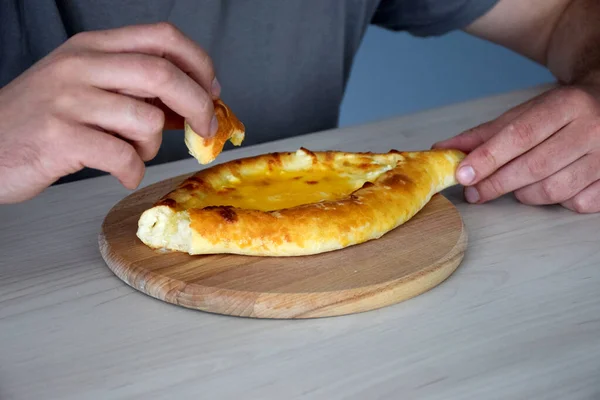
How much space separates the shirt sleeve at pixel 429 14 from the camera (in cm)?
218

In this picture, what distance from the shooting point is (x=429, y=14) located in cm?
226

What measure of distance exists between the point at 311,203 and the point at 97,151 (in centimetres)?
34

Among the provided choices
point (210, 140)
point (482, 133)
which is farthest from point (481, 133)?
point (210, 140)

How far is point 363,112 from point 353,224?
3.52m

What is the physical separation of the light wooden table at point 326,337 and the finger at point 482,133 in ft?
0.72

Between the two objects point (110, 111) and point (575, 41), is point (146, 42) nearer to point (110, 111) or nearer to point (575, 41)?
point (110, 111)

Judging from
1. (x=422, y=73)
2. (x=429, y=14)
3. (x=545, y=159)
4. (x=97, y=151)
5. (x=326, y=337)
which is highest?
(x=429, y=14)

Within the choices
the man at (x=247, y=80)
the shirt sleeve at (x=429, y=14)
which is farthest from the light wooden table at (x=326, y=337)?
the shirt sleeve at (x=429, y=14)

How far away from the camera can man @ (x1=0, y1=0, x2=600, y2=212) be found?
1162mm

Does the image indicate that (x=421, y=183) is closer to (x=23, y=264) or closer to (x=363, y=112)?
(x=23, y=264)

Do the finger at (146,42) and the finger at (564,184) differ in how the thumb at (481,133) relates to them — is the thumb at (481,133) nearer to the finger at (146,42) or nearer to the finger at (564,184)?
the finger at (564,184)

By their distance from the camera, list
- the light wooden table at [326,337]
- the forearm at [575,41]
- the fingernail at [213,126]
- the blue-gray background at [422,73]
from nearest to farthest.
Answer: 1. the light wooden table at [326,337]
2. the fingernail at [213,126]
3. the forearm at [575,41]
4. the blue-gray background at [422,73]

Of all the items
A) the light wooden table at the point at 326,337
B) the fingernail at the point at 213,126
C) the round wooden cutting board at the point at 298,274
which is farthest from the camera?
the fingernail at the point at 213,126

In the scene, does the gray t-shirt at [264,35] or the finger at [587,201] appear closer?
the finger at [587,201]
